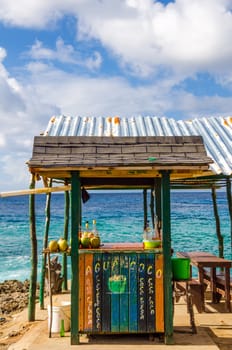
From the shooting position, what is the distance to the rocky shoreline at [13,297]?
37.2ft

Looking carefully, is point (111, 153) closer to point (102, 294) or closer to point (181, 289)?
point (102, 294)

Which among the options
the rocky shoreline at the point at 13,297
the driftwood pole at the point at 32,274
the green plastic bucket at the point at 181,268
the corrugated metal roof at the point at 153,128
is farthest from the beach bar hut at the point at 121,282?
the rocky shoreline at the point at 13,297

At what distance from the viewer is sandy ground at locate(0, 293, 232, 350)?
6.11 metres

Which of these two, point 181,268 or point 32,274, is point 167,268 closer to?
point 181,268

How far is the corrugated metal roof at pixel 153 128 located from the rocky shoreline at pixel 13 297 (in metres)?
4.38

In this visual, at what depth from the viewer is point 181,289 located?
8.71 m

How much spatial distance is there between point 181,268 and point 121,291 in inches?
34.4

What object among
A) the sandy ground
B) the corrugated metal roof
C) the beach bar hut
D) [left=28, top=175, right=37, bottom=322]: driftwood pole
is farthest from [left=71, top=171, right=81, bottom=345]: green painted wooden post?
the corrugated metal roof

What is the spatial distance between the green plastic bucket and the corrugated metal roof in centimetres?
278

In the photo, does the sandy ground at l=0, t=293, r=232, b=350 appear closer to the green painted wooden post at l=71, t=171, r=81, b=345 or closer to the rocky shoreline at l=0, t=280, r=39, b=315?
the green painted wooden post at l=71, t=171, r=81, b=345

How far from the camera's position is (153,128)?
10359 millimetres

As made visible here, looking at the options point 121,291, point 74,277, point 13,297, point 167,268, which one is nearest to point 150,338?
point 121,291

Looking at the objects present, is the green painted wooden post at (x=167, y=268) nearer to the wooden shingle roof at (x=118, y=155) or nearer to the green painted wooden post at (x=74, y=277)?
the wooden shingle roof at (x=118, y=155)

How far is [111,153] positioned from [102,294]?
1.78m
